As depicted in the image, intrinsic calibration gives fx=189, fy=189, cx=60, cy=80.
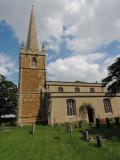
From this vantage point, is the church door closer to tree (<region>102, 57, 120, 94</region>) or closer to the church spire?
tree (<region>102, 57, 120, 94</region>)

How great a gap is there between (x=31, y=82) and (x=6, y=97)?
1203 centimetres

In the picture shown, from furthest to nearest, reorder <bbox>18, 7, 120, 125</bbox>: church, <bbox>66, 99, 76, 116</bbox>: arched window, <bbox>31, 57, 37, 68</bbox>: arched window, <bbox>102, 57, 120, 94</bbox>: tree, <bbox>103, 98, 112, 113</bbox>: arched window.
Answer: <bbox>31, 57, 37, 68</bbox>: arched window
<bbox>103, 98, 112, 113</bbox>: arched window
<bbox>66, 99, 76, 116</bbox>: arched window
<bbox>18, 7, 120, 125</bbox>: church
<bbox>102, 57, 120, 94</bbox>: tree

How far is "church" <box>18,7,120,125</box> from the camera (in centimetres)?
3603

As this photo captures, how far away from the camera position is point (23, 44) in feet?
153

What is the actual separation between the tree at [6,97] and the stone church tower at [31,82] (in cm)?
1082

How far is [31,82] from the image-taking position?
42.8 m

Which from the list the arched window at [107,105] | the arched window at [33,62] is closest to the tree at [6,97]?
the arched window at [33,62]

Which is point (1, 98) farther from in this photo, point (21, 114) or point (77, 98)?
point (77, 98)

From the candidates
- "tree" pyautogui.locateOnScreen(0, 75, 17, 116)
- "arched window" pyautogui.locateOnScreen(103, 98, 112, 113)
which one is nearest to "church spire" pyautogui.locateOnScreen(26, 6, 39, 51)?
"tree" pyautogui.locateOnScreen(0, 75, 17, 116)

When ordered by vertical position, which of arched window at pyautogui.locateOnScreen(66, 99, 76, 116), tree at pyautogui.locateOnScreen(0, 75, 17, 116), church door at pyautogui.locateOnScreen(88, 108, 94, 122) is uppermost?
tree at pyautogui.locateOnScreen(0, 75, 17, 116)

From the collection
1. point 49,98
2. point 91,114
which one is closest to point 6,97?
point 49,98

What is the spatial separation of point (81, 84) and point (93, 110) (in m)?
11.9

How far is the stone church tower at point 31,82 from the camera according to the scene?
40.1 metres

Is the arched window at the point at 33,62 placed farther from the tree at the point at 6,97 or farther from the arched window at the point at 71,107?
the arched window at the point at 71,107
